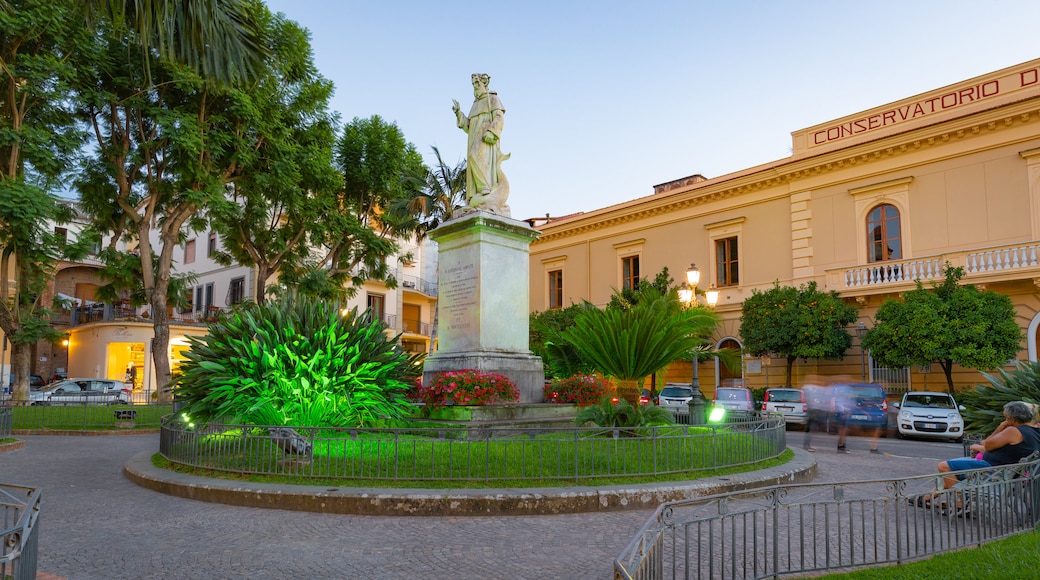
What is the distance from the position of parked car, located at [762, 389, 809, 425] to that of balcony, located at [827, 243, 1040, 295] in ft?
18.1

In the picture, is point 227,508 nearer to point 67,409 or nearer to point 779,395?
point 67,409

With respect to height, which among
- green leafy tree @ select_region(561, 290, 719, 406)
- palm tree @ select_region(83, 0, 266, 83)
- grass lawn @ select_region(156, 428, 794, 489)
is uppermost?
palm tree @ select_region(83, 0, 266, 83)

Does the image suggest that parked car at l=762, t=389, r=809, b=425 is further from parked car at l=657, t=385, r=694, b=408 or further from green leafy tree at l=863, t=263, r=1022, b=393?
green leafy tree at l=863, t=263, r=1022, b=393

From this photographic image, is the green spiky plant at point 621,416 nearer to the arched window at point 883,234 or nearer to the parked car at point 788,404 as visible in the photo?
the parked car at point 788,404

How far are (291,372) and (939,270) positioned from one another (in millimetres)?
22556

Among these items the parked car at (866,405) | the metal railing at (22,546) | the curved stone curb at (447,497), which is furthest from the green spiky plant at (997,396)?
the metal railing at (22,546)

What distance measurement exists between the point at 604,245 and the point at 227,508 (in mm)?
31106

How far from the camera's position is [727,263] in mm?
32125

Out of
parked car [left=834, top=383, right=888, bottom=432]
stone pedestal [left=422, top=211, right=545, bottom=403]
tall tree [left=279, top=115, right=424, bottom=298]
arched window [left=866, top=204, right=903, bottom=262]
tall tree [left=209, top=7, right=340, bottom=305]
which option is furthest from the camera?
tall tree [left=279, top=115, right=424, bottom=298]

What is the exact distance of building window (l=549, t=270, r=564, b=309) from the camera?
40.0 metres

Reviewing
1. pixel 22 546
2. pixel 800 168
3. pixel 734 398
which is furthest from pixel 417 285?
pixel 22 546

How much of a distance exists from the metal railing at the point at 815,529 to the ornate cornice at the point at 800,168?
2091 cm

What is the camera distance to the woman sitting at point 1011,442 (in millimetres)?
7207

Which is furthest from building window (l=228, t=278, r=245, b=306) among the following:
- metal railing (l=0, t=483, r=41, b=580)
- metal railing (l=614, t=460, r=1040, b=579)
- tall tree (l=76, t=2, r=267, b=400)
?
metal railing (l=0, t=483, r=41, b=580)
